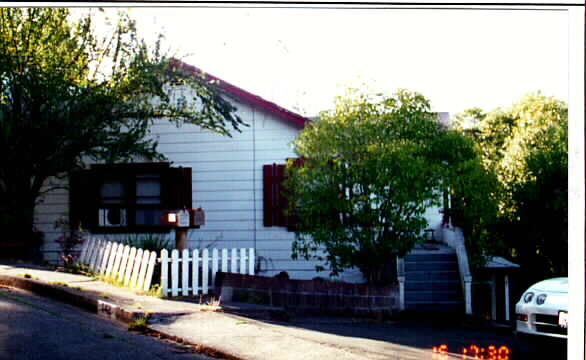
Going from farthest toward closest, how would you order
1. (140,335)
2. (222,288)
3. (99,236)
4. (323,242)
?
(99,236), (323,242), (222,288), (140,335)

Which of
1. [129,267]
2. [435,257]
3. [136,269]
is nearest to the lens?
[136,269]

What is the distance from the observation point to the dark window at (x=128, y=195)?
10180 mm

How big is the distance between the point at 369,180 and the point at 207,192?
239 centimetres

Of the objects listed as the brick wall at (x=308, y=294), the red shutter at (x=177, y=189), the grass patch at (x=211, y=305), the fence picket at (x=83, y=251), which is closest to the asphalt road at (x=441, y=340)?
the brick wall at (x=308, y=294)

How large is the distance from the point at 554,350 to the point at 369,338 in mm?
1708

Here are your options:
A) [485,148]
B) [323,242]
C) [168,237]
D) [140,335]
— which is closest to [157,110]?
[168,237]

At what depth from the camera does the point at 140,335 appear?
6.81 metres

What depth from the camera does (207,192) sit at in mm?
10484

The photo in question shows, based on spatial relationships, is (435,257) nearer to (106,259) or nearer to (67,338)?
(106,259)

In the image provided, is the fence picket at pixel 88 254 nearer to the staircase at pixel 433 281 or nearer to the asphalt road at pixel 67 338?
the asphalt road at pixel 67 338

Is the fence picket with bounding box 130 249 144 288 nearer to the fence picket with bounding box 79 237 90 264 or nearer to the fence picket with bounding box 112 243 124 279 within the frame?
the fence picket with bounding box 112 243 124 279

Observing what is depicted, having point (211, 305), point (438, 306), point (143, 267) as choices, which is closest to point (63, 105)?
point (143, 267)

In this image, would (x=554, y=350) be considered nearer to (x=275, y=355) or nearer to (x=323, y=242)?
(x=275, y=355)
